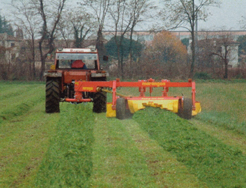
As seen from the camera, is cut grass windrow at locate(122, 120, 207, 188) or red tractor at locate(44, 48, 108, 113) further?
red tractor at locate(44, 48, 108, 113)

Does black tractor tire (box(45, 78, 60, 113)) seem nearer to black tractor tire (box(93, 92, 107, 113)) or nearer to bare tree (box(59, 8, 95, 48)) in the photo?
black tractor tire (box(93, 92, 107, 113))

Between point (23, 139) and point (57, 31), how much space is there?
30064 millimetres

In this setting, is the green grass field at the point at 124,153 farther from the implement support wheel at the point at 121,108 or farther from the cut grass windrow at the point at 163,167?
the implement support wheel at the point at 121,108

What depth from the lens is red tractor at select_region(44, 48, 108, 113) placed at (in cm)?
1123

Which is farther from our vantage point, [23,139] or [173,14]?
[173,14]

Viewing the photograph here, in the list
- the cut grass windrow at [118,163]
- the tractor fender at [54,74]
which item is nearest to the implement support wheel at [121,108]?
the cut grass windrow at [118,163]

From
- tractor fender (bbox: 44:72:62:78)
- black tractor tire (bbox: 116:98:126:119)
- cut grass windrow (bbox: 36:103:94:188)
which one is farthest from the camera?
tractor fender (bbox: 44:72:62:78)

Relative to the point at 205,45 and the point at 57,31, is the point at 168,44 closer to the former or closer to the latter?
the point at 205,45

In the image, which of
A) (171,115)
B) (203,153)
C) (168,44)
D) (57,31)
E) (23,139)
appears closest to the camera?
(203,153)

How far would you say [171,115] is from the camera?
865 cm

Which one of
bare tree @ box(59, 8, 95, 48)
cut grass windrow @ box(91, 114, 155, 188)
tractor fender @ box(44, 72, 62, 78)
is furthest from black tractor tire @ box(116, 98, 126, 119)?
bare tree @ box(59, 8, 95, 48)

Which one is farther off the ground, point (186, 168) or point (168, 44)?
point (168, 44)

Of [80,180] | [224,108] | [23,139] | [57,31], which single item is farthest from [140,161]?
[57,31]

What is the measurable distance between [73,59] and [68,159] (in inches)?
282
